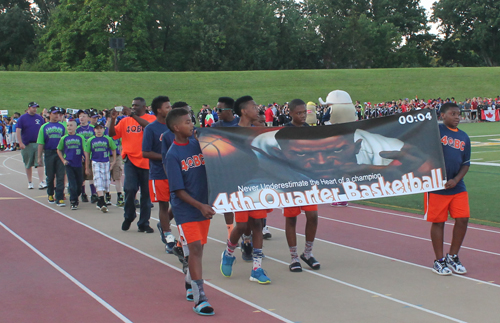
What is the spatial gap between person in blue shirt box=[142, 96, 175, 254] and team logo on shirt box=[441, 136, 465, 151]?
3601 mm

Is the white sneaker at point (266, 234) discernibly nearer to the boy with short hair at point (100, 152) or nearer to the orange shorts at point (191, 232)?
the orange shorts at point (191, 232)

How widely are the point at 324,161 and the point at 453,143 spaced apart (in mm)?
1561

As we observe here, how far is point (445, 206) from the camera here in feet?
21.3

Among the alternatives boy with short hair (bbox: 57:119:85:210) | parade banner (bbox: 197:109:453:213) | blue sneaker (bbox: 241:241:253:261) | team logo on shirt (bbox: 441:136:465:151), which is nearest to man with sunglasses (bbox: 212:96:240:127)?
parade banner (bbox: 197:109:453:213)

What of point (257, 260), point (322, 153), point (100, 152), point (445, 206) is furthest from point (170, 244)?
point (100, 152)

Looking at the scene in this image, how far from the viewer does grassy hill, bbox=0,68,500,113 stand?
45656 mm

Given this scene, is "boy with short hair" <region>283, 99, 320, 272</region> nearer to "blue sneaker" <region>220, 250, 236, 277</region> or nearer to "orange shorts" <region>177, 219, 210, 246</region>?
"blue sneaker" <region>220, 250, 236, 277</region>

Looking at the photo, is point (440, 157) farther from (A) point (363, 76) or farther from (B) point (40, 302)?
(A) point (363, 76)

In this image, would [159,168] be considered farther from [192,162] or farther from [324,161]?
[324,161]

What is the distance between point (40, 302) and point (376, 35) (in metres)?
81.6

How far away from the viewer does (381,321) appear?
194 inches

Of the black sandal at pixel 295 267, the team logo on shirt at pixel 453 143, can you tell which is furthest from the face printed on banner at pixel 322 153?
the black sandal at pixel 295 267

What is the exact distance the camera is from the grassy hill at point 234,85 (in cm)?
4566

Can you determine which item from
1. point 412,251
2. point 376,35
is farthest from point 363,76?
point 412,251
